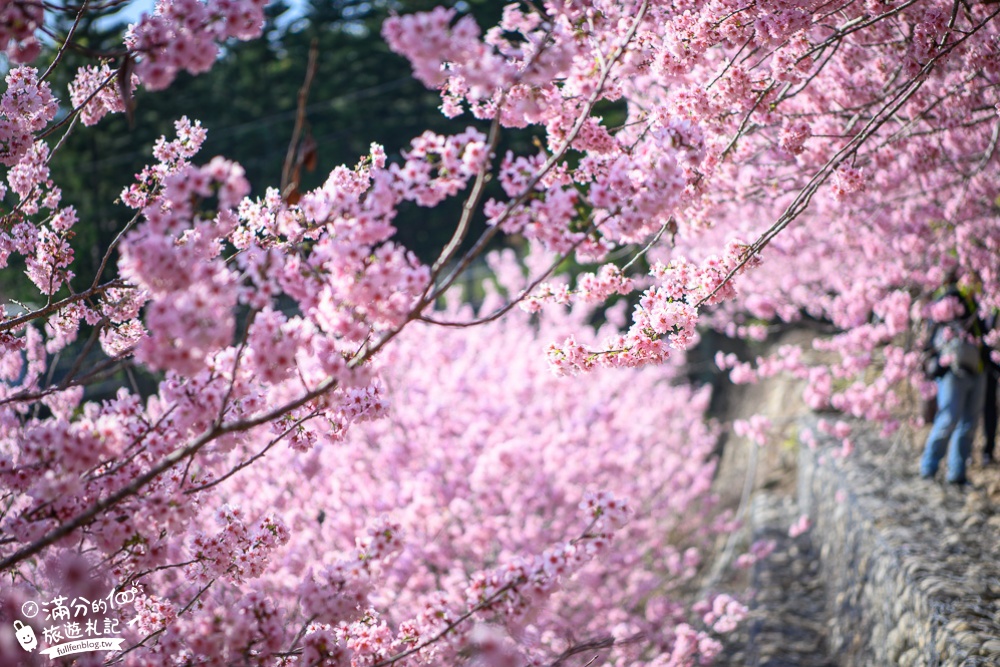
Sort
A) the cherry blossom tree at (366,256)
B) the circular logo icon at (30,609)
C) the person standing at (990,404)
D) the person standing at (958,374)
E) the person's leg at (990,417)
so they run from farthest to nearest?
the person's leg at (990,417)
the person standing at (990,404)
the person standing at (958,374)
the circular logo icon at (30,609)
the cherry blossom tree at (366,256)

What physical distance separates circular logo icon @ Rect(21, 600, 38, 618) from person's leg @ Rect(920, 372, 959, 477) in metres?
6.32

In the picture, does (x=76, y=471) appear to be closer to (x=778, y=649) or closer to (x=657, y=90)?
(x=657, y=90)

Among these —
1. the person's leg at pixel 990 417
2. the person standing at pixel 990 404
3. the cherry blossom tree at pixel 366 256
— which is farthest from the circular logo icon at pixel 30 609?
the person's leg at pixel 990 417

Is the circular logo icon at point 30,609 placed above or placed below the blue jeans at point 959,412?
below

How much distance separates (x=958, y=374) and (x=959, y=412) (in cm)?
33

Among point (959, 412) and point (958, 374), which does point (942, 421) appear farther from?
point (958, 374)

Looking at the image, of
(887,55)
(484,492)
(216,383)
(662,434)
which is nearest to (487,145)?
(216,383)

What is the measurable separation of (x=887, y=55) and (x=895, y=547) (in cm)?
331

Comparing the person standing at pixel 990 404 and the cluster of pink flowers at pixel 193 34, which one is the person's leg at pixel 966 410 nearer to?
the person standing at pixel 990 404

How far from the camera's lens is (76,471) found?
2285 millimetres

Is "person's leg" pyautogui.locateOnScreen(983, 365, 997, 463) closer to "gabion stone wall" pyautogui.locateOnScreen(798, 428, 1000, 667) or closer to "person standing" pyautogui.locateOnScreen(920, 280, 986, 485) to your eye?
"person standing" pyautogui.locateOnScreen(920, 280, 986, 485)

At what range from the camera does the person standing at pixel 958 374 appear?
19.4 feet

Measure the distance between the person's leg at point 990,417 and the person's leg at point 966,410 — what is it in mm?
532

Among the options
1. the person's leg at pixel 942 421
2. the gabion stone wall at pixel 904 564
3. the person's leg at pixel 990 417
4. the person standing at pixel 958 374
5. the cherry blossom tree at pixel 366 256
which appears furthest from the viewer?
the person's leg at pixel 990 417
